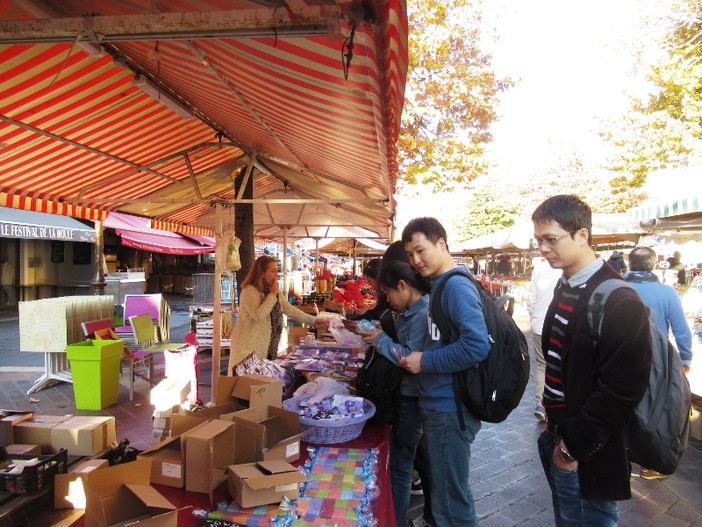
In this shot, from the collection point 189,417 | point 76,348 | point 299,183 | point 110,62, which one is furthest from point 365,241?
point 189,417

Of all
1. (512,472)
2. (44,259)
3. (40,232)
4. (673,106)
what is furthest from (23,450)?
(44,259)

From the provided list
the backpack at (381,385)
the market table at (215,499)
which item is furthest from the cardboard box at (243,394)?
the backpack at (381,385)

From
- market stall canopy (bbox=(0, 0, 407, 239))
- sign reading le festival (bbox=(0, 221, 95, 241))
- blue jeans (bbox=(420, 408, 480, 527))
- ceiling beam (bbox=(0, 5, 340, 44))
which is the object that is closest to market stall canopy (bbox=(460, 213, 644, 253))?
market stall canopy (bbox=(0, 0, 407, 239))

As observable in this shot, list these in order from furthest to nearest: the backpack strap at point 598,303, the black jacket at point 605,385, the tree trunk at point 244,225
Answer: the tree trunk at point 244,225, the backpack strap at point 598,303, the black jacket at point 605,385

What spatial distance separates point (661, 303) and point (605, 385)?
283 centimetres

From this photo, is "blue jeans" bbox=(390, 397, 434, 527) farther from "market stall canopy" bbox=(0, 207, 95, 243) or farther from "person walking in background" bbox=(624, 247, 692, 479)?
"market stall canopy" bbox=(0, 207, 95, 243)

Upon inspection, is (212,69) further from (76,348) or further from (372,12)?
(76,348)

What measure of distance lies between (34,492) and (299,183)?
18.8 feet

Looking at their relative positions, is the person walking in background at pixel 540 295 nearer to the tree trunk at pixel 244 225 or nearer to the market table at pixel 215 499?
the market table at pixel 215 499

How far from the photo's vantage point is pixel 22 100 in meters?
3.26

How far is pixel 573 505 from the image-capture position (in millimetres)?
1809

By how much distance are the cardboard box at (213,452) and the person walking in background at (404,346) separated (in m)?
0.89

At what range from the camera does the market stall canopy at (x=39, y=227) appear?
10.7 metres

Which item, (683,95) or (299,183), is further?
(683,95)
